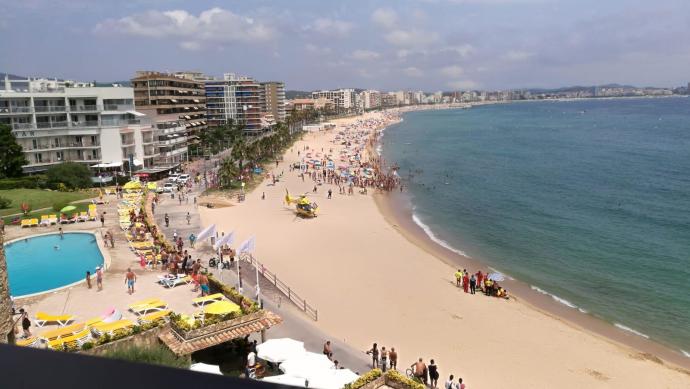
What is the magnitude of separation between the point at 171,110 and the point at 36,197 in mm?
36448

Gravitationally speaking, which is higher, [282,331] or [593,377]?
[282,331]

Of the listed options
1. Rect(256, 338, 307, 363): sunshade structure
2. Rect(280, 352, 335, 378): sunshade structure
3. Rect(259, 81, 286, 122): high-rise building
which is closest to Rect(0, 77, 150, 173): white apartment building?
Rect(256, 338, 307, 363): sunshade structure

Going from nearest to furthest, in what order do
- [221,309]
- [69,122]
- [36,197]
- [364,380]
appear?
1. [364,380]
2. [221,309]
3. [36,197]
4. [69,122]

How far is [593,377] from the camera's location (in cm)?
1675

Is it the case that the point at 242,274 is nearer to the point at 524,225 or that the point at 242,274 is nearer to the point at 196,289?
the point at 196,289

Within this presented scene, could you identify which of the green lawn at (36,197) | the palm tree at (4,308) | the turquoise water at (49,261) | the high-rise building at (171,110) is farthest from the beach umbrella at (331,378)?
the high-rise building at (171,110)

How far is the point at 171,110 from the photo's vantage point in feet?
234

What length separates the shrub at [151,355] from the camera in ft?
37.6

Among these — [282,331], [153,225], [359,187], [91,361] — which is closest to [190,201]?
[153,225]

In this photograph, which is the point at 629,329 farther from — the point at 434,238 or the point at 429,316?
the point at 434,238

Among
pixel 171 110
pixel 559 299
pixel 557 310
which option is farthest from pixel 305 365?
pixel 171 110

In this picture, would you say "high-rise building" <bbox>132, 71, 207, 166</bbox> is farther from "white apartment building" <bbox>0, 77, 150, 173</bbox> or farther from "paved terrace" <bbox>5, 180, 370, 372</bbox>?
"paved terrace" <bbox>5, 180, 370, 372</bbox>

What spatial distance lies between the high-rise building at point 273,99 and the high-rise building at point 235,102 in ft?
40.6

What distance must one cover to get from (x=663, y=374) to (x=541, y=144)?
80234 millimetres
